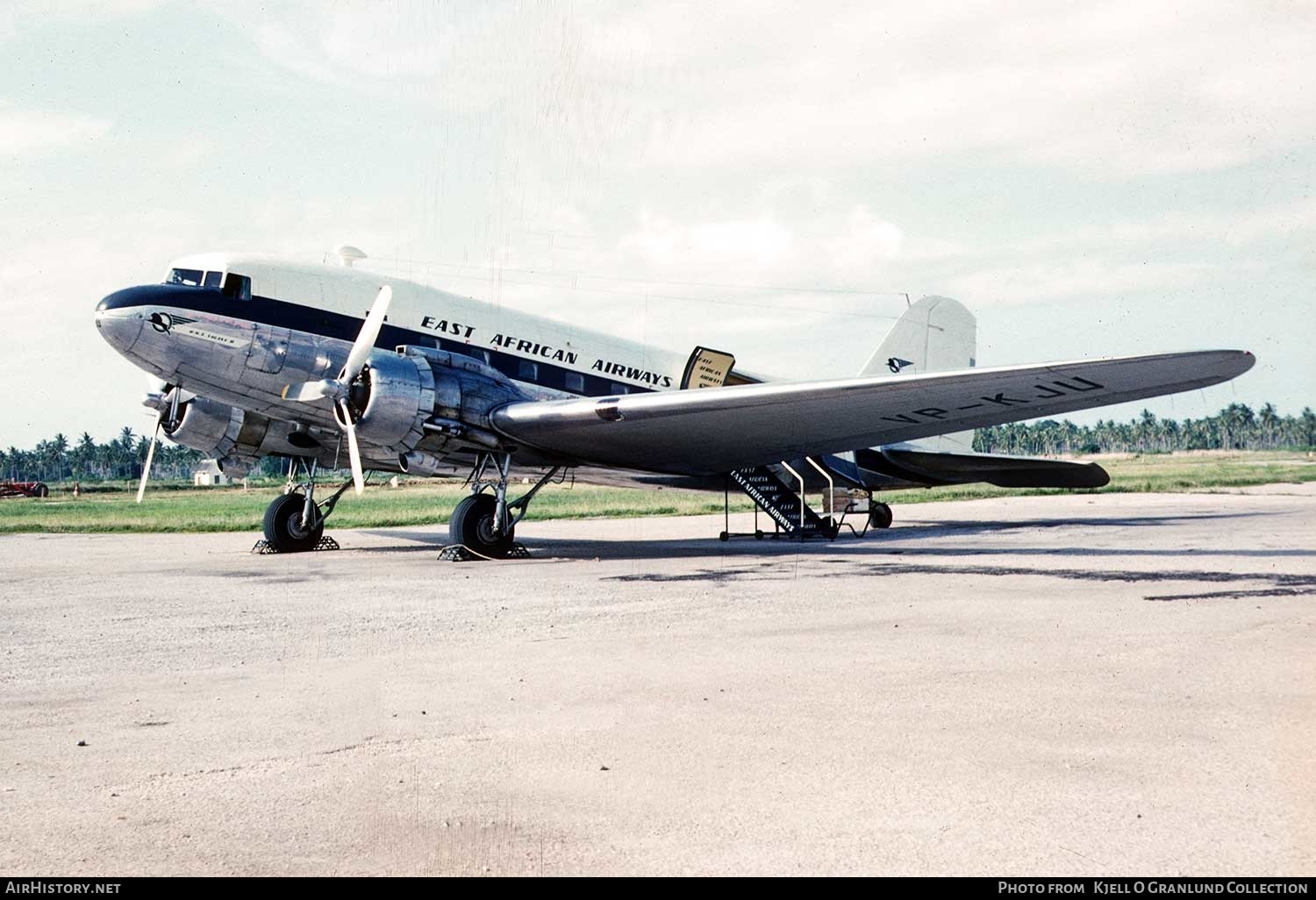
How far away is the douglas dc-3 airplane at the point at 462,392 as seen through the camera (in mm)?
14688

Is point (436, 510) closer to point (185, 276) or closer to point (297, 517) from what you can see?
point (297, 517)

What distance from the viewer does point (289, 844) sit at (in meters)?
3.57

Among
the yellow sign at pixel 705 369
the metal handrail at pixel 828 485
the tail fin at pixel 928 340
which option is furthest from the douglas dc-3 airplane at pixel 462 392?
the tail fin at pixel 928 340

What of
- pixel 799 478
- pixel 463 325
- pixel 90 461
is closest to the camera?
pixel 463 325

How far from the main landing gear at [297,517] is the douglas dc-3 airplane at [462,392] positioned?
32 millimetres

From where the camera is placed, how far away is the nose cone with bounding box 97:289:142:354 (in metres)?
15.0

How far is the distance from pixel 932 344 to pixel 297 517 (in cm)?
1422

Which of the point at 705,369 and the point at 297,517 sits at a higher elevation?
the point at 705,369

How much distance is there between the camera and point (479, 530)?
52.9 feet

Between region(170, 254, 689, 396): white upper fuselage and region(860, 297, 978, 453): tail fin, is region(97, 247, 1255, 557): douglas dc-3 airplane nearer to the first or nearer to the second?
region(170, 254, 689, 396): white upper fuselage

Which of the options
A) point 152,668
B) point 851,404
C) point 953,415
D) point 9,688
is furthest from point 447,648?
point 953,415

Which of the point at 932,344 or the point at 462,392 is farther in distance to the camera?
the point at 932,344

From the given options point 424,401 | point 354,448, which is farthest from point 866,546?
point 354,448
